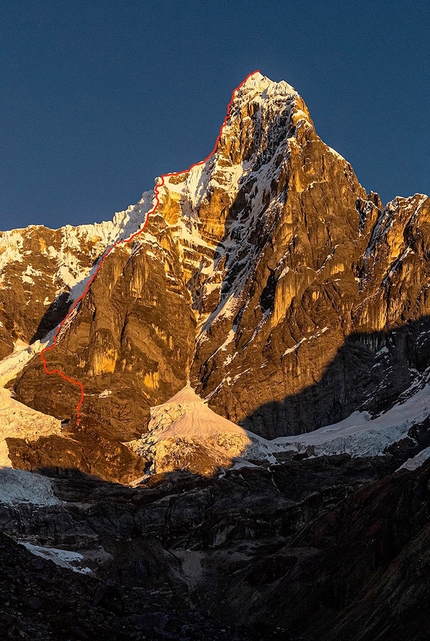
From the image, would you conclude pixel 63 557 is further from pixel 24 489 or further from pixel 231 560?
pixel 24 489

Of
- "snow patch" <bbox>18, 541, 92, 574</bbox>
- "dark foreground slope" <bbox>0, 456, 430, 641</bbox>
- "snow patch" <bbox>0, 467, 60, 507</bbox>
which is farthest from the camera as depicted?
"snow patch" <bbox>0, 467, 60, 507</bbox>

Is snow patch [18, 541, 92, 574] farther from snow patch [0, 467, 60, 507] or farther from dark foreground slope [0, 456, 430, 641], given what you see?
snow patch [0, 467, 60, 507]

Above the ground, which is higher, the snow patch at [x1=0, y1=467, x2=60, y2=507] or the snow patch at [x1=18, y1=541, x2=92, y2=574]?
the snow patch at [x1=0, y1=467, x2=60, y2=507]

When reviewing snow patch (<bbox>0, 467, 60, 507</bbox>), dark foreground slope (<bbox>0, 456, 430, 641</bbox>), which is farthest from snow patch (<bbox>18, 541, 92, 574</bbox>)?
snow patch (<bbox>0, 467, 60, 507</bbox>)

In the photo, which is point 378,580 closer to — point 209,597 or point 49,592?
point 49,592

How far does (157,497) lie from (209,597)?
73261 mm

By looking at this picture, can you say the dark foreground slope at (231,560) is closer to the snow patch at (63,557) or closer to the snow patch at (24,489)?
the snow patch at (63,557)

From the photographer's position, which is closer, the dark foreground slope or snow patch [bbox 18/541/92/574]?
the dark foreground slope

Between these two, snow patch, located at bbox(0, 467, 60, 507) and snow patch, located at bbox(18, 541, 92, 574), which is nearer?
snow patch, located at bbox(18, 541, 92, 574)

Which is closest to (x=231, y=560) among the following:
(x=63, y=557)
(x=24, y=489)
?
(x=63, y=557)

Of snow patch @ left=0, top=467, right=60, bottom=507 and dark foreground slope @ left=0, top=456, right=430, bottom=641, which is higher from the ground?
snow patch @ left=0, top=467, right=60, bottom=507

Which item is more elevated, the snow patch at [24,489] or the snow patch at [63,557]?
the snow patch at [24,489]

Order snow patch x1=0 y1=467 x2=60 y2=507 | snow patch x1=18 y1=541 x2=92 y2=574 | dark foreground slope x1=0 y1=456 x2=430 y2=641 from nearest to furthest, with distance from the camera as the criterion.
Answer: dark foreground slope x1=0 y1=456 x2=430 y2=641 < snow patch x1=18 y1=541 x2=92 y2=574 < snow patch x1=0 y1=467 x2=60 y2=507

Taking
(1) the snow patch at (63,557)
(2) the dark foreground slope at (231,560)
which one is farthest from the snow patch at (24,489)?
(1) the snow patch at (63,557)
